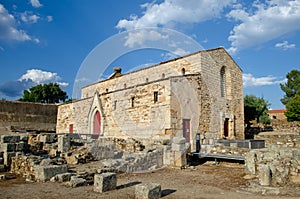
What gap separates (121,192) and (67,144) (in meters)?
7.61

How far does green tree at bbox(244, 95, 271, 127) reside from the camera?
30.6m

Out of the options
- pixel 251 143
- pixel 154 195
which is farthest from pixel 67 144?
→ pixel 251 143

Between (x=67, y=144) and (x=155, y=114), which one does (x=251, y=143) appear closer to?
(x=155, y=114)

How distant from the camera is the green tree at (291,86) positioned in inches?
2068

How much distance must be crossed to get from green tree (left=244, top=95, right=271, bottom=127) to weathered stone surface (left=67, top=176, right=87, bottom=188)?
26.5 meters

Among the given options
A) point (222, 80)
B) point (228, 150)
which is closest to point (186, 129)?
point (228, 150)

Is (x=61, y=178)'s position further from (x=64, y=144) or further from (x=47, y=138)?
(x=47, y=138)

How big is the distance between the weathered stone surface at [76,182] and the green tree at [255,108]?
1042 inches

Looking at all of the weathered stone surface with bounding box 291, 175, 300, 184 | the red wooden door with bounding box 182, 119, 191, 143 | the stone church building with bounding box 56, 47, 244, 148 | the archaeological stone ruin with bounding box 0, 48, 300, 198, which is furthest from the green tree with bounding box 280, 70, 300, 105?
the weathered stone surface with bounding box 291, 175, 300, 184

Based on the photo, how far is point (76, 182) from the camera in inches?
287

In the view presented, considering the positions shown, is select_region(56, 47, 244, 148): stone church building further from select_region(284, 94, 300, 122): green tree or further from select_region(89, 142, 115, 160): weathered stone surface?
select_region(284, 94, 300, 122): green tree

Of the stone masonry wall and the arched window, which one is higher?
the arched window

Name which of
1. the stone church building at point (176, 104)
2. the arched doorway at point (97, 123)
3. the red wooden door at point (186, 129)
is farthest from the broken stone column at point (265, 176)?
the arched doorway at point (97, 123)

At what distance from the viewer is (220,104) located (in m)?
19.9
